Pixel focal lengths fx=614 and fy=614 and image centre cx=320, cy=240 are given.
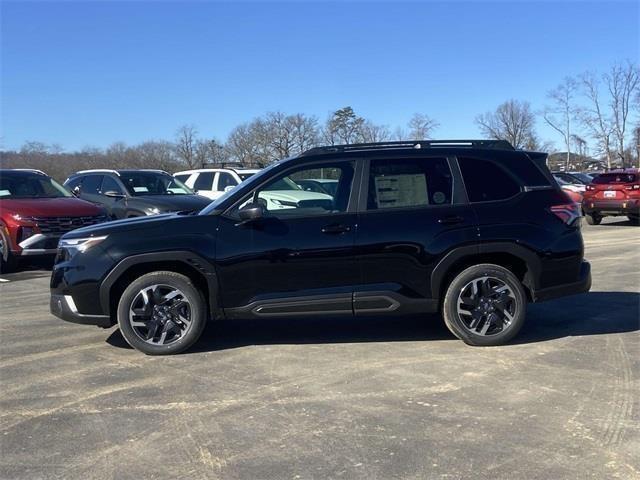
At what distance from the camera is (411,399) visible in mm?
4445

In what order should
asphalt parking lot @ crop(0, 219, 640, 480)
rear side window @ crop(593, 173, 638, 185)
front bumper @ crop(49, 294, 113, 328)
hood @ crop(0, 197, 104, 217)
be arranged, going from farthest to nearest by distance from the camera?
rear side window @ crop(593, 173, 638, 185), hood @ crop(0, 197, 104, 217), front bumper @ crop(49, 294, 113, 328), asphalt parking lot @ crop(0, 219, 640, 480)

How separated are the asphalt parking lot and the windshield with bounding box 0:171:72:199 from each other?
537 centimetres

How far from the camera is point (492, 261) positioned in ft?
19.0

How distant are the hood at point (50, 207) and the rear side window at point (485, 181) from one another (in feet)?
24.4

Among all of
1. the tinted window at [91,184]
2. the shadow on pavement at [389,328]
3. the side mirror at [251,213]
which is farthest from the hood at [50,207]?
the side mirror at [251,213]

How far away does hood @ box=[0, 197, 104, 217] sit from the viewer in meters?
10.4

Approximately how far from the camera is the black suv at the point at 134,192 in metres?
12.4

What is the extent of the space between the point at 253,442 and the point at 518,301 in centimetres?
302

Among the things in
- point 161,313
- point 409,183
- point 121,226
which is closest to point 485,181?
point 409,183

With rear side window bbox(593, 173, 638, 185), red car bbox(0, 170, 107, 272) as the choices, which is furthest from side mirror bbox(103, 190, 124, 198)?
rear side window bbox(593, 173, 638, 185)

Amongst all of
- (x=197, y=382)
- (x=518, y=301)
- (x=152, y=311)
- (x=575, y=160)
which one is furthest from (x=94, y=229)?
(x=575, y=160)

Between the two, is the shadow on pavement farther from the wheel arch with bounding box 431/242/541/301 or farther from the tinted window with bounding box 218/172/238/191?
the tinted window with bounding box 218/172/238/191

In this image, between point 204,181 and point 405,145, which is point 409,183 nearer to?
point 405,145

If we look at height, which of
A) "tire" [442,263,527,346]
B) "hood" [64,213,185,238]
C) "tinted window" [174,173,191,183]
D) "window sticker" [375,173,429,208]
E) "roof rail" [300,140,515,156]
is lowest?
"tire" [442,263,527,346]
